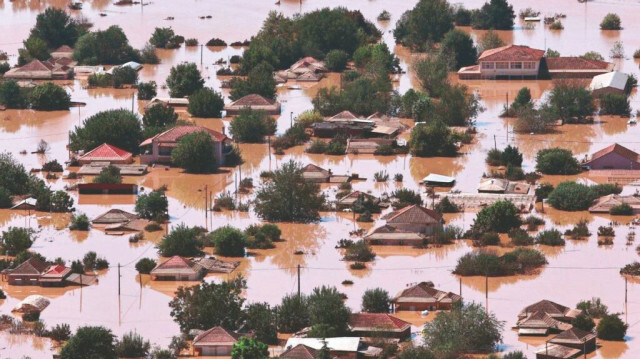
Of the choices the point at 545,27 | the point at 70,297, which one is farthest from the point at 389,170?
the point at 545,27

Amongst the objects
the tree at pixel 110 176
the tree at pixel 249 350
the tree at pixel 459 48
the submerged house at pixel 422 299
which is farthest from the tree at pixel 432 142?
the tree at pixel 249 350

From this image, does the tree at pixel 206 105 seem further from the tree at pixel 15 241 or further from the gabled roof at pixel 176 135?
the tree at pixel 15 241

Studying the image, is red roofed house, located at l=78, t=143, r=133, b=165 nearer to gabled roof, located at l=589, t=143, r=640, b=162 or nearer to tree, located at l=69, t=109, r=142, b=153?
tree, located at l=69, t=109, r=142, b=153

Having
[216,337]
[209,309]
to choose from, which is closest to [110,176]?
[209,309]

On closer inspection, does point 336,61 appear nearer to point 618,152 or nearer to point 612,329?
point 618,152

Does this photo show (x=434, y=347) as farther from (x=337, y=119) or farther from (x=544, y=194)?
(x=337, y=119)

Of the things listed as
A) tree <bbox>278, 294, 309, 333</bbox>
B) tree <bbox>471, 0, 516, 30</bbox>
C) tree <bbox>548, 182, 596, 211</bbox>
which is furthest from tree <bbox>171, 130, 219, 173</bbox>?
tree <bbox>471, 0, 516, 30</bbox>
